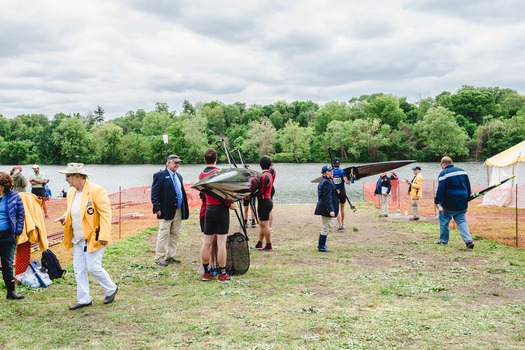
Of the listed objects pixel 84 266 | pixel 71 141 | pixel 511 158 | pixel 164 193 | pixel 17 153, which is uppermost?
pixel 71 141

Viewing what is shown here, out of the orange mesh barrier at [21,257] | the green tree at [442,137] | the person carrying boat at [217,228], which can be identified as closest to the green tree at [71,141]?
the green tree at [442,137]

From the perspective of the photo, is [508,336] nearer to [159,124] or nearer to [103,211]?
[103,211]

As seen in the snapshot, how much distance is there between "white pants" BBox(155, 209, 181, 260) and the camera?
26.5ft

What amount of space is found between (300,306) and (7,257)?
3.87m

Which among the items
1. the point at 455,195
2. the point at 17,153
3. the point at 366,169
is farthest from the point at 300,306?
the point at 17,153

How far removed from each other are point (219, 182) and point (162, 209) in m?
2.03

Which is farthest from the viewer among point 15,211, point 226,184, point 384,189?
point 384,189

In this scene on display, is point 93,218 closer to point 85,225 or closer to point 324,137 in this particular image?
point 85,225

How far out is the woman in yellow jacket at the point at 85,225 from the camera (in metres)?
5.46

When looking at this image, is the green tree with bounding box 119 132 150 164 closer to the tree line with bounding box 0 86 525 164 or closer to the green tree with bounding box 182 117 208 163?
the tree line with bounding box 0 86 525 164

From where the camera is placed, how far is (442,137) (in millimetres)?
71250

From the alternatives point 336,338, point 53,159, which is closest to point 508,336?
point 336,338

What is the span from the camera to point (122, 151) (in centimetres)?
8044

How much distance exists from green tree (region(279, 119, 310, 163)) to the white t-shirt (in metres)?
71.9
